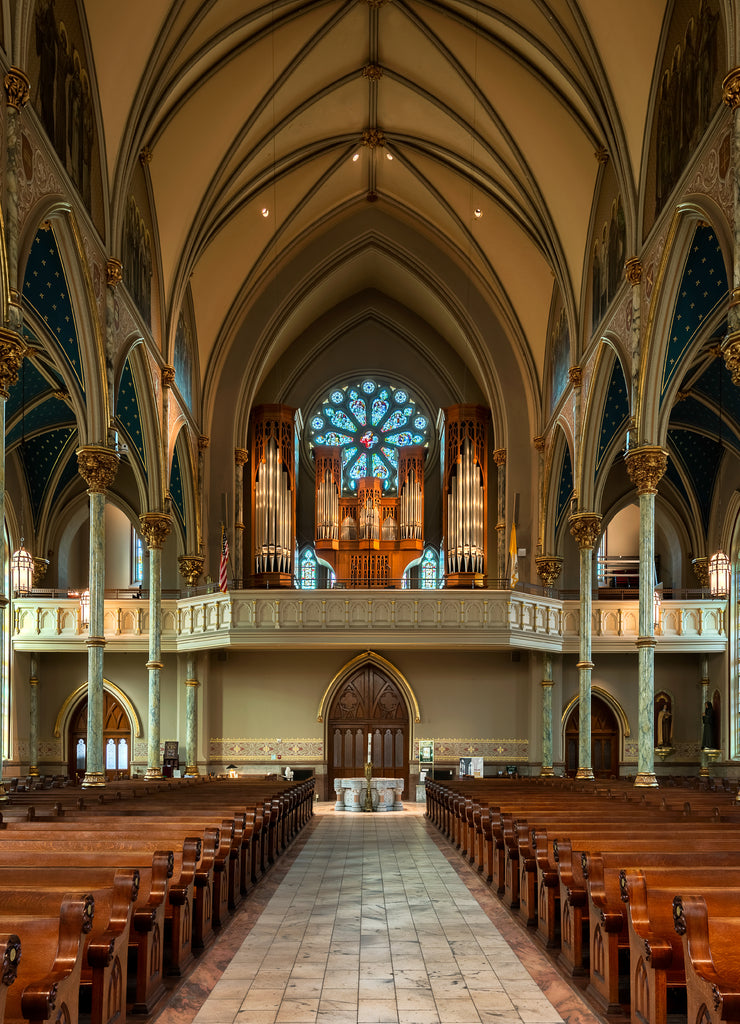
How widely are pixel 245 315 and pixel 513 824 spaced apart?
72.4 feet

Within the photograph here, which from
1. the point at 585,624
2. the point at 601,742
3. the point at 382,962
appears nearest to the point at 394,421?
the point at 601,742

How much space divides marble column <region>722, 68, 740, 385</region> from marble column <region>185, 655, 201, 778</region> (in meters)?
19.1

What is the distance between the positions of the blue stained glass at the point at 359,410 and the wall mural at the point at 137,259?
36.0 feet

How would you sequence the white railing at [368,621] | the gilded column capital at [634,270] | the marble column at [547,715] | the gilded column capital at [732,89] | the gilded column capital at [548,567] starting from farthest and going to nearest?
the gilded column capital at [548,567] < the marble column at [547,715] < the white railing at [368,621] < the gilded column capital at [634,270] < the gilded column capital at [732,89]

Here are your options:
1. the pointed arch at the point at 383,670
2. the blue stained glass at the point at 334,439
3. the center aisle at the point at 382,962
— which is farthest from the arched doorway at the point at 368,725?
the center aisle at the point at 382,962

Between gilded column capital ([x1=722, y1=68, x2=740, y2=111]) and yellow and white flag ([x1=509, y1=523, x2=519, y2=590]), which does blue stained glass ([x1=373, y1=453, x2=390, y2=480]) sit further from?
gilded column capital ([x1=722, y1=68, x2=740, y2=111])

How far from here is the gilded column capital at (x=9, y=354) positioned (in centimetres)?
1260

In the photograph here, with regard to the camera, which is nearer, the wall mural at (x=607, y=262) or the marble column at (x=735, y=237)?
the marble column at (x=735, y=237)

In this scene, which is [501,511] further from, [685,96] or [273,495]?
[685,96]

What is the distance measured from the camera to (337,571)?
29.8 meters

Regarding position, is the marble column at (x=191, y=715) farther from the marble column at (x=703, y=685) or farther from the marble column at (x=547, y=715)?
the marble column at (x=703, y=685)

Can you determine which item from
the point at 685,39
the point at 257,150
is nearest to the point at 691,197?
the point at 685,39

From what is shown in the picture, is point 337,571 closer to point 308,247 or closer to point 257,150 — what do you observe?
point 308,247

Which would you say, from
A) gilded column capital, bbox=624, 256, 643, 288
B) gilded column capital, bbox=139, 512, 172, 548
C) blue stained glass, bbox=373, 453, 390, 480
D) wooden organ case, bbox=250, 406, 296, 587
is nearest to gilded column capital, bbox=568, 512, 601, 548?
gilded column capital, bbox=624, 256, 643, 288
